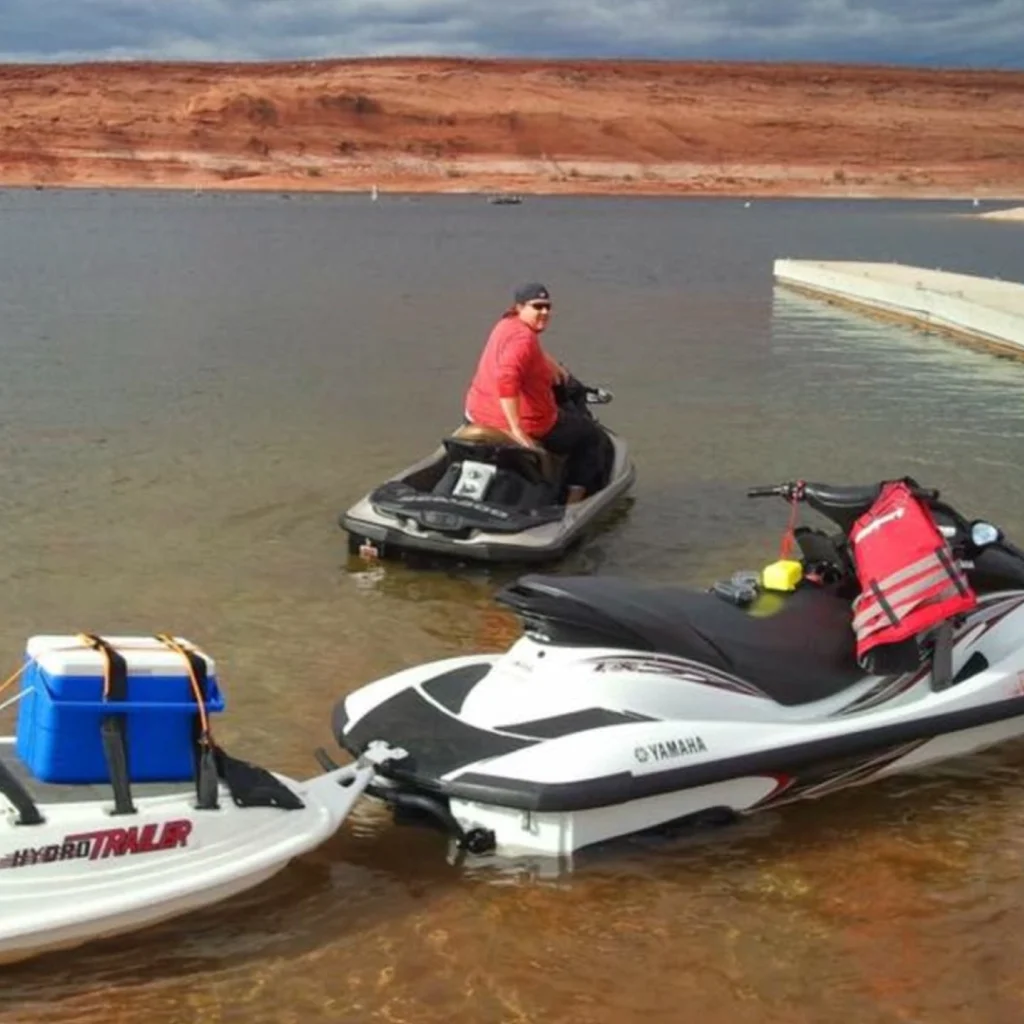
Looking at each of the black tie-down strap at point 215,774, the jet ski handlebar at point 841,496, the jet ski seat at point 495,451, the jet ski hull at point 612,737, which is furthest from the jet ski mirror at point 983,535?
the jet ski seat at point 495,451

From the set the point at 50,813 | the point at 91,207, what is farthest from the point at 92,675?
the point at 91,207

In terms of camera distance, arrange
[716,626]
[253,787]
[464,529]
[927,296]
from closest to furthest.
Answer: [253,787] → [716,626] → [464,529] → [927,296]

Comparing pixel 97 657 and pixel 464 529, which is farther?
pixel 464 529

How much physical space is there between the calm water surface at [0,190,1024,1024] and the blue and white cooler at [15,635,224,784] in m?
0.56

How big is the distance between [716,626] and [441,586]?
3601mm

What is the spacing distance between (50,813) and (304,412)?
10.9 metres

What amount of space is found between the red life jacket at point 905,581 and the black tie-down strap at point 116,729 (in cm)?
279

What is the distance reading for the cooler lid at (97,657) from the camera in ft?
14.8

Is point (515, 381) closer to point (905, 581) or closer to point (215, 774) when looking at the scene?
point (905, 581)

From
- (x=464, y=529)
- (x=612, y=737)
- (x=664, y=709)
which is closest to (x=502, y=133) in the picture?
(x=464, y=529)

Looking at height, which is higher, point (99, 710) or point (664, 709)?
point (99, 710)

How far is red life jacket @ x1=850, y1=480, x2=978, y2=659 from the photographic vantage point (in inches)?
232

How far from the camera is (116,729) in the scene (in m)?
4.56

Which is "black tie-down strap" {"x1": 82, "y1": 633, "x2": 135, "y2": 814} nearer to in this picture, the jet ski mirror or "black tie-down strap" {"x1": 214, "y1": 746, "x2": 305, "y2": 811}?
"black tie-down strap" {"x1": 214, "y1": 746, "x2": 305, "y2": 811}
